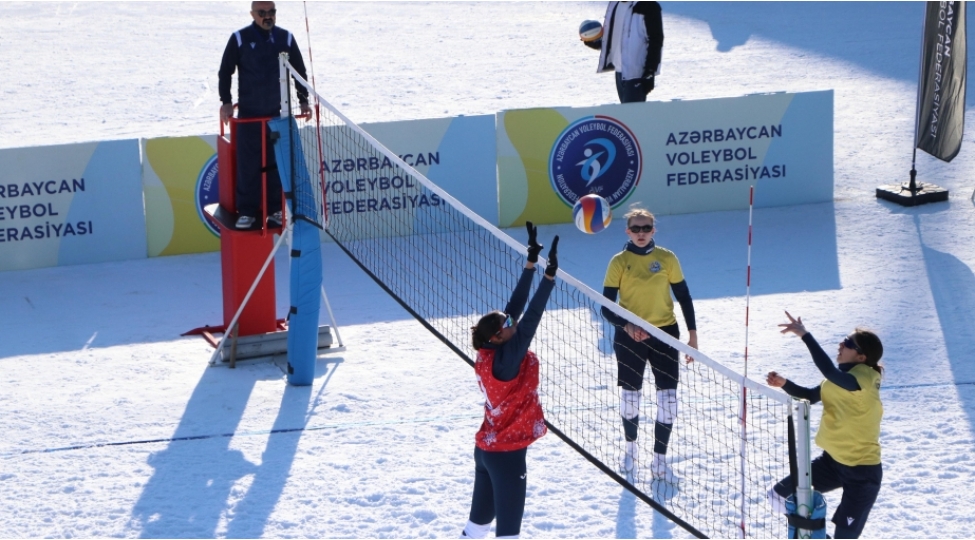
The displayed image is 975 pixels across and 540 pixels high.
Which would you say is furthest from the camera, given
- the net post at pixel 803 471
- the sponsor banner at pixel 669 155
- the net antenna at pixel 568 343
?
the sponsor banner at pixel 669 155

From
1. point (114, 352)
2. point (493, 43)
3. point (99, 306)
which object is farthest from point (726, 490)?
point (493, 43)

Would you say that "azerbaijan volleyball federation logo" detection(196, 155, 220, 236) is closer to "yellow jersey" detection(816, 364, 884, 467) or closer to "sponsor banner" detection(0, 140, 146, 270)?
"sponsor banner" detection(0, 140, 146, 270)

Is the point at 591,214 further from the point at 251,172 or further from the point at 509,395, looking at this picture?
the point at 251,172

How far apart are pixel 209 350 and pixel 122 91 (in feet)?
29.0

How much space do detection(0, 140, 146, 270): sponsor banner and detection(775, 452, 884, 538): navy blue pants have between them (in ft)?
25.2

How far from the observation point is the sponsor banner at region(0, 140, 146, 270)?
11.5 m

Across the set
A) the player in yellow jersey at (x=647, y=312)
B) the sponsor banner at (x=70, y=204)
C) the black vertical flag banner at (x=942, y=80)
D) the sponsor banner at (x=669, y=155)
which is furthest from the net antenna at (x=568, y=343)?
the black vertical flag banner at (x=942, y=80)

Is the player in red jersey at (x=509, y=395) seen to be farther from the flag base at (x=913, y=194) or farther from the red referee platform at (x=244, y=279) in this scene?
the flag base at (x=913, y=194)

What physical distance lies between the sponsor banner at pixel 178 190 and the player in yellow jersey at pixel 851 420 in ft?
23.8

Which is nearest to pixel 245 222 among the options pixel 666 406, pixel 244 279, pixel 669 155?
pixel 244 279

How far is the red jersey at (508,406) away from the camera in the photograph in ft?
19.5

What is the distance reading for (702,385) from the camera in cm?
874

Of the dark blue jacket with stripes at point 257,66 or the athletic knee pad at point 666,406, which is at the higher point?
the dark blue jacket with stripes at point 257,66

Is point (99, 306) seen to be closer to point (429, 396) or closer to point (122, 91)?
point (429, 396)
